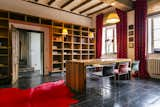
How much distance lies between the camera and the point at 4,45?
5.01 meters

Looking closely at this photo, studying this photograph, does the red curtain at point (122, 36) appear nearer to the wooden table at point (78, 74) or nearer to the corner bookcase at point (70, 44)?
the corner bookcase at point (70, 44)

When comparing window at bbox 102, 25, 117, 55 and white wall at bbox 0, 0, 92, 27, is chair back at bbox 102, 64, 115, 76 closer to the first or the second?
window at bbox 102, 25, 117, 55

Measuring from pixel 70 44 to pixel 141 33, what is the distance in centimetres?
328

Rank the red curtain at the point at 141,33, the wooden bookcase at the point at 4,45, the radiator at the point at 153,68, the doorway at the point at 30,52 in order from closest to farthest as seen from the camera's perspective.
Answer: the wooden bookcase at the point at 4,45, the radiator at the point at 153,68, the red curtain at the point at 141,33, the doorway at the point at 30,52

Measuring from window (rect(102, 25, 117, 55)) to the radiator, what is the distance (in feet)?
6.86

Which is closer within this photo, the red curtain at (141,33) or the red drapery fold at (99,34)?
the red curtain at (141,33)

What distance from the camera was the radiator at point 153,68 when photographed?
5176 millimetres

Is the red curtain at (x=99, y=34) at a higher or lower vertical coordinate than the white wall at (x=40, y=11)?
lower

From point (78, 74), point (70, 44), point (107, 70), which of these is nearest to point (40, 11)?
point (70, 44)

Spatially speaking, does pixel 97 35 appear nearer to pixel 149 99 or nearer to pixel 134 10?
pixel 134 10

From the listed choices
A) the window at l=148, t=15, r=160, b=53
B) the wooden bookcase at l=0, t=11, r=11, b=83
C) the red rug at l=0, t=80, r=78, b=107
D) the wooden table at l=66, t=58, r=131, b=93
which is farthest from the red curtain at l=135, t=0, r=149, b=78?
the wooden bookcase at l=0, t=11, r=11, b=83

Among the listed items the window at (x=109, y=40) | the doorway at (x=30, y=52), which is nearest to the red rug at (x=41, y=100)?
the doorway at (x=30, y=52)

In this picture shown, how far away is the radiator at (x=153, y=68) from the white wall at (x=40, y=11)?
4.04 m

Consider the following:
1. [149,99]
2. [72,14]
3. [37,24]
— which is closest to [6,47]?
[37,24]
